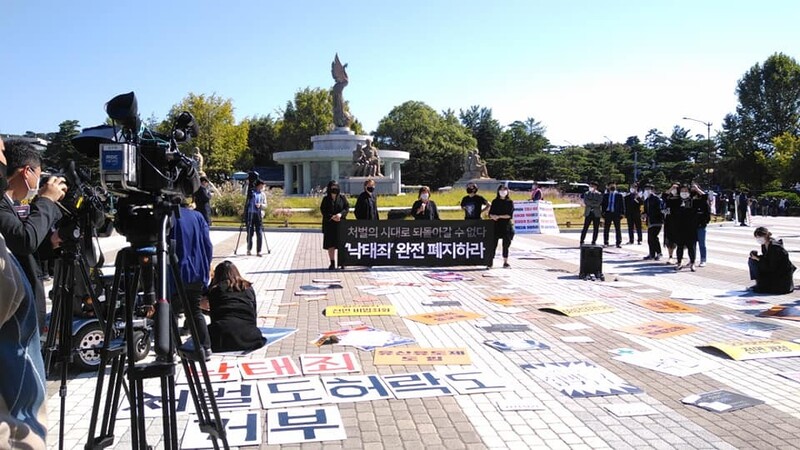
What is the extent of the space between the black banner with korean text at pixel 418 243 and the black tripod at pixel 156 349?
34.4 ft

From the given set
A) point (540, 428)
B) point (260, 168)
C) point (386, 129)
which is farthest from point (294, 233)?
point (260, 168)

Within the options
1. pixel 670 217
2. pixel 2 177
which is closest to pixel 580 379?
A: pixel 2 177

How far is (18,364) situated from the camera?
1676 millimetres

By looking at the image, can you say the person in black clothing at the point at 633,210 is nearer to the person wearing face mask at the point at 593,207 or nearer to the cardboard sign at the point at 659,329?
the person wearing face mask at the point at 593,207

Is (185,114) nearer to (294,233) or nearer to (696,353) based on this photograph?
(696,353)

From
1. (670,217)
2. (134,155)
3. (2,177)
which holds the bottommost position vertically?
(670,217)

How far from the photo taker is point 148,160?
322cm

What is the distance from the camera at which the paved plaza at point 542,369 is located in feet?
15.0

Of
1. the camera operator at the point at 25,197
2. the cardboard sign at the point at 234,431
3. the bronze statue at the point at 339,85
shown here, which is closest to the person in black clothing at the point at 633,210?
the cardboard sign at the point at 234,431

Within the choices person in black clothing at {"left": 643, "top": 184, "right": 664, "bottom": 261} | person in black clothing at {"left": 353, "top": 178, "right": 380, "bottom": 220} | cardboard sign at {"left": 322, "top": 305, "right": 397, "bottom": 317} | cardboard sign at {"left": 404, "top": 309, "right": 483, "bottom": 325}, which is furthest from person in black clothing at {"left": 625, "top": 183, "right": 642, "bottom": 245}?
cardboard sign at {"left": 322, "top": 305, "right": 397, "bottom": 317}

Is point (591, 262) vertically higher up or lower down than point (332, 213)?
lower down

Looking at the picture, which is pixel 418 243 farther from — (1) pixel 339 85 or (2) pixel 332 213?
(1) pixel 339 85

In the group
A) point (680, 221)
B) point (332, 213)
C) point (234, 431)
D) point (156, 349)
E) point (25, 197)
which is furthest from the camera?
point (680, 221)

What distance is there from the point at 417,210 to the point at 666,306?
6.21 m
